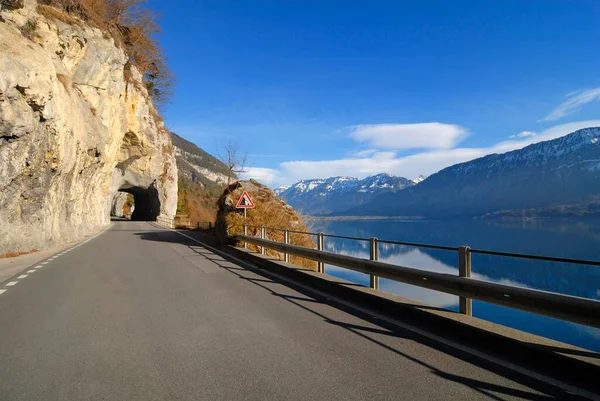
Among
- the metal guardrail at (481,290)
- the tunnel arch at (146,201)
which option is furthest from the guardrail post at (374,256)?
Result: the tunnel arch at (146,201)

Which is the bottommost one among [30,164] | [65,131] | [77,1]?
[30,164]

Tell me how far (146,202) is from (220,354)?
6985 cm

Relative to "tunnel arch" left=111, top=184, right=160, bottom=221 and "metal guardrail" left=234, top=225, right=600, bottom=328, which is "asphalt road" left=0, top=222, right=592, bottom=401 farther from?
"tunnel arch" left=111, top=184, right=160, bottom=221

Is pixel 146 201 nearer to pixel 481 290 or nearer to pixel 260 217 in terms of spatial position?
pixel 260 217

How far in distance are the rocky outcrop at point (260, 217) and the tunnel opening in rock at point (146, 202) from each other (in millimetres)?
40080

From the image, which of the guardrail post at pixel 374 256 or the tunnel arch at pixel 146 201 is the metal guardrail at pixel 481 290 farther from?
the tunnel arch at pixel 146 201

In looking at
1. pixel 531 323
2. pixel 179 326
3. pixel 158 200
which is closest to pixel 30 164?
pixel 179 326

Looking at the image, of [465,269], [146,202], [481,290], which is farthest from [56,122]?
[146,202]

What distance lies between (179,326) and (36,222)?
56.5 ft

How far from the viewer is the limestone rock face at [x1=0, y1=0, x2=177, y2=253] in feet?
53.1

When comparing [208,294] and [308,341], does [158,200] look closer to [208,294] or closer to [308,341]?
[208,294]

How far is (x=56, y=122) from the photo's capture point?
20141 mm

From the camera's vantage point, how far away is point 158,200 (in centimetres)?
5816

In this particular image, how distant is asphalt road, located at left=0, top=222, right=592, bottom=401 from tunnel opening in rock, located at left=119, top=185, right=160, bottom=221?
53321 millimetres
